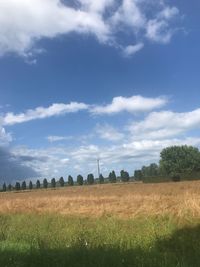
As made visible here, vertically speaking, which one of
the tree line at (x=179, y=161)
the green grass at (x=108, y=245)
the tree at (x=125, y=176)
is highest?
the tree line at (x=179, y=161)

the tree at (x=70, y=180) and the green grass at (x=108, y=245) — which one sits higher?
the tree at (x=70, y=180)

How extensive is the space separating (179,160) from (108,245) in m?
122

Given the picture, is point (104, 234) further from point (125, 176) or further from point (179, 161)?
point (179, 161)

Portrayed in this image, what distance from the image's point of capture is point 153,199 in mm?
33531

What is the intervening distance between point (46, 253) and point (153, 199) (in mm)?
20869

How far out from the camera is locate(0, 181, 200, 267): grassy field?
41.0 ft

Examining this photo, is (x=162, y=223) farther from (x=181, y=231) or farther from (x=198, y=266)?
(x=198, y=266)

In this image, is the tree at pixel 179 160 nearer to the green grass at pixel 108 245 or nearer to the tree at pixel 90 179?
the tree at pixel 90 179

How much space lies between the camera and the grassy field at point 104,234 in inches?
492

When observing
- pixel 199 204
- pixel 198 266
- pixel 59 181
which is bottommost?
pixel 198 266

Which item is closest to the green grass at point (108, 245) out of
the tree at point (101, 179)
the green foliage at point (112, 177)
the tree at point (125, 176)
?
the tree at point (125, 176)

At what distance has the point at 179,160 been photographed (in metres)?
136

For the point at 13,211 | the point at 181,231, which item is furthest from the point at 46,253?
the point at 13,211

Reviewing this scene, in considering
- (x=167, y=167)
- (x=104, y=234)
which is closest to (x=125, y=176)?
(x=167, y=167)
